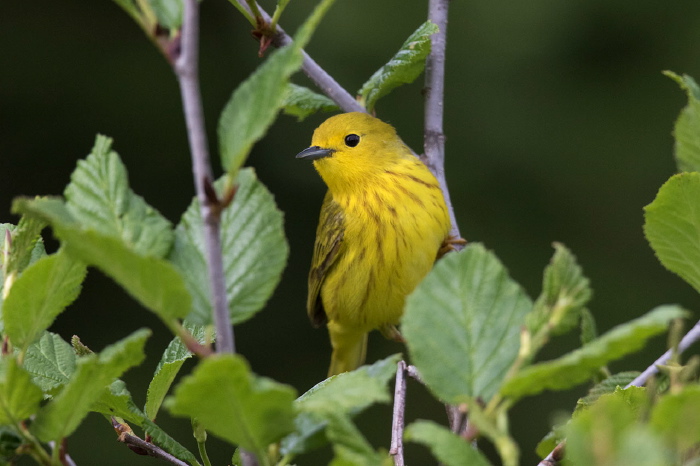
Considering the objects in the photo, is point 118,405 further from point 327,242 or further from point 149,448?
point 327,242

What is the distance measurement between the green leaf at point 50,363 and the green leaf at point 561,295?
50 centimetres

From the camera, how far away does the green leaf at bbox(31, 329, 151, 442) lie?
603mm

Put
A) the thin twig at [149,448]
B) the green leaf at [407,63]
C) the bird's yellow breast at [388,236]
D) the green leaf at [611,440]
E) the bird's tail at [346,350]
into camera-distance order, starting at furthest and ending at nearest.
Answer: the bird's tail at [346,350] < the bird's yellow breast at [388,236] < the green leaf at [407,63] < the thin twig at [149,448] < the green leaf at [611,440]

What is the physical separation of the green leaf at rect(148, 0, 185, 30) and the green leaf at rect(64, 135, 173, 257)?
0.38 ft

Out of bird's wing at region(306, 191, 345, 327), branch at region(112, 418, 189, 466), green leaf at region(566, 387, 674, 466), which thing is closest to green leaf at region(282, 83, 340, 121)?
bird's wing at region(306, 191, 345, 327)

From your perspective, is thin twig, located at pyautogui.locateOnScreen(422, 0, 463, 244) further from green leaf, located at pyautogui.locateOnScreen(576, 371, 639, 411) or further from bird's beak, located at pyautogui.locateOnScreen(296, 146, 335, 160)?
green leaf, located at pyautogui.locateOnScreen(576, 371, 639, 411)

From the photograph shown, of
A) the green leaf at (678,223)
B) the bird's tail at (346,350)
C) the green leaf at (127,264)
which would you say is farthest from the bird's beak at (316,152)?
the green leaf at (127,264)

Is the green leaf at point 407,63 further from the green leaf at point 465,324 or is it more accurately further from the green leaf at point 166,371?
the green leaf at point 465,324

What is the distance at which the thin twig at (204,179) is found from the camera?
0.52 metres

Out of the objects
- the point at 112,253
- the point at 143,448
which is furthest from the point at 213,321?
the point at 143,448

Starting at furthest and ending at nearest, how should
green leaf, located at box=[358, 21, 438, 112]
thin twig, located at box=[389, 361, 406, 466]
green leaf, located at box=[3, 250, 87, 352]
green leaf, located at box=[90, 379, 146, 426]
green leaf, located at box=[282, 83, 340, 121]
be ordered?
green leaf, located at box=[282, 83, 340, 121], green leaf, located at box=[358, 21, 438, 112], thin twig, located at box=[389, 361, 406, 466], green leaf, located at box=[90, 379, 146, 426], green leaf, located at box=[3, 250, 87, 352]

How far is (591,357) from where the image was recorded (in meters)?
0.51

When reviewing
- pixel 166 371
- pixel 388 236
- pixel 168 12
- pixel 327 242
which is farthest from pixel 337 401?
pixel 327 242

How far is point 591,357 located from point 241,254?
26cm
